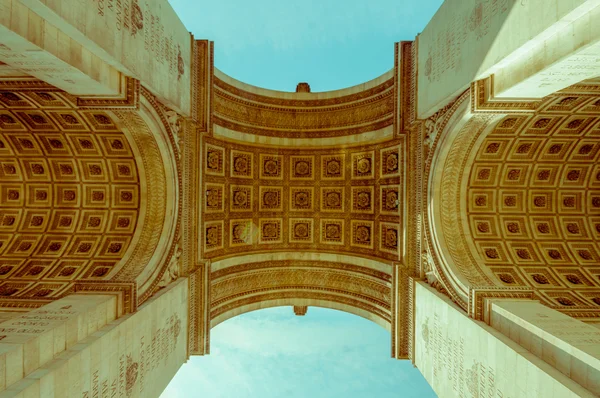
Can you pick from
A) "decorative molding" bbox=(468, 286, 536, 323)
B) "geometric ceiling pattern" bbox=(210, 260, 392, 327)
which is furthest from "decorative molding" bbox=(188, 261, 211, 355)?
"decorative molding" bbox=(468, 286, 536, 323)

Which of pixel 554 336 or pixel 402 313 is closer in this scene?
pixel 554 336

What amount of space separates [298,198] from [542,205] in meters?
12.1

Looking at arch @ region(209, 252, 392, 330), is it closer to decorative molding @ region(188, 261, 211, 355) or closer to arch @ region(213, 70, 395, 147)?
decorative molding @ region(188, 261, 211, 355)

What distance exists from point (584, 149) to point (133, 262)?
19.0 metres

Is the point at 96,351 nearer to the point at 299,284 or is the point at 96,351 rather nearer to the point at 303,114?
the point at 299,284

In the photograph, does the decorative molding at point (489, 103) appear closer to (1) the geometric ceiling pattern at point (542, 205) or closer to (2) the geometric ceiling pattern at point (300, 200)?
(1) the geometric ceiling pattern at point (542, 205)

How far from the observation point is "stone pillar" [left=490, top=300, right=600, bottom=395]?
672 centimetres

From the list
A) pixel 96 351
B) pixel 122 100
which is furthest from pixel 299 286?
pixel 122 100

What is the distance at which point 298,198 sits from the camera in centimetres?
1998

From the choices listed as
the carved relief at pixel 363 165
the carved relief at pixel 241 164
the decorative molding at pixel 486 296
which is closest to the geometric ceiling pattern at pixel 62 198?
the carved relief at pixel 241 164

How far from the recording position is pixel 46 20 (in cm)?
679

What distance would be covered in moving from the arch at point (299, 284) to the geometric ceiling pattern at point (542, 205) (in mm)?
5799

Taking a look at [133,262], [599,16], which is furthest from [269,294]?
[599,16]

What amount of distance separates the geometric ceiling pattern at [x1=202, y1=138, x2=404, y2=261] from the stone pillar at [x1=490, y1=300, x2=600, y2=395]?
24.9ft
